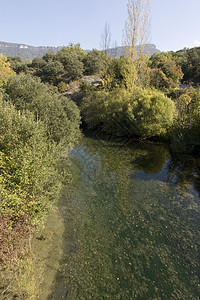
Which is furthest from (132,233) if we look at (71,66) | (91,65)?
(91,65)

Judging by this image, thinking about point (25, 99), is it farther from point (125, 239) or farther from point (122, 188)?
point (125, 239)

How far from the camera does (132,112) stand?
29.4m

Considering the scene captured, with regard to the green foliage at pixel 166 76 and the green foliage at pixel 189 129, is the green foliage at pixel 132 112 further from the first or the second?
A: the green foliage at pixel 166 76

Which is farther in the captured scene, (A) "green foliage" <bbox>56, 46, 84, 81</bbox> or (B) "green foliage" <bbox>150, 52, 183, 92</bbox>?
(A) "green foliage" <bbox>56, 46, 84, 81</bbox>

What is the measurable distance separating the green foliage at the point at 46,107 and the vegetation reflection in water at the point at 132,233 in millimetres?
4265

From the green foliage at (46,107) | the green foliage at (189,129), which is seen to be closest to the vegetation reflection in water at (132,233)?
the green foliage at (189,129)

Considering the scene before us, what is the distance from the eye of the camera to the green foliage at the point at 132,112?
26875 millimetres

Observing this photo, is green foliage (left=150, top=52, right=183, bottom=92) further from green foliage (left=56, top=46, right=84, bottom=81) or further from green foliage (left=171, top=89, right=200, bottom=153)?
green foliage (left=56, top=46, right=84, bottom=81)

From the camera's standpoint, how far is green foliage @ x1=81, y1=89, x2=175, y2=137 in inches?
1058

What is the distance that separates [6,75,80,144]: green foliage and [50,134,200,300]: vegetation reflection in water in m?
4.26

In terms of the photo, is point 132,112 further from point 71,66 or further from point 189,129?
point 71,66

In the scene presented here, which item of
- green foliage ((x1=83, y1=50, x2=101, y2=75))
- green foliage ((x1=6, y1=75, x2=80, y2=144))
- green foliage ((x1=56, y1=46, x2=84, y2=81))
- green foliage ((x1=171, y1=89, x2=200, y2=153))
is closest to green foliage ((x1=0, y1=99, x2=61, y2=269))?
green foliage ((x1=6, y1=75, x2=80, y2=144))

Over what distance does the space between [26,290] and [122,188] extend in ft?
34.8

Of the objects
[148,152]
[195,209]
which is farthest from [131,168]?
[195,209]
